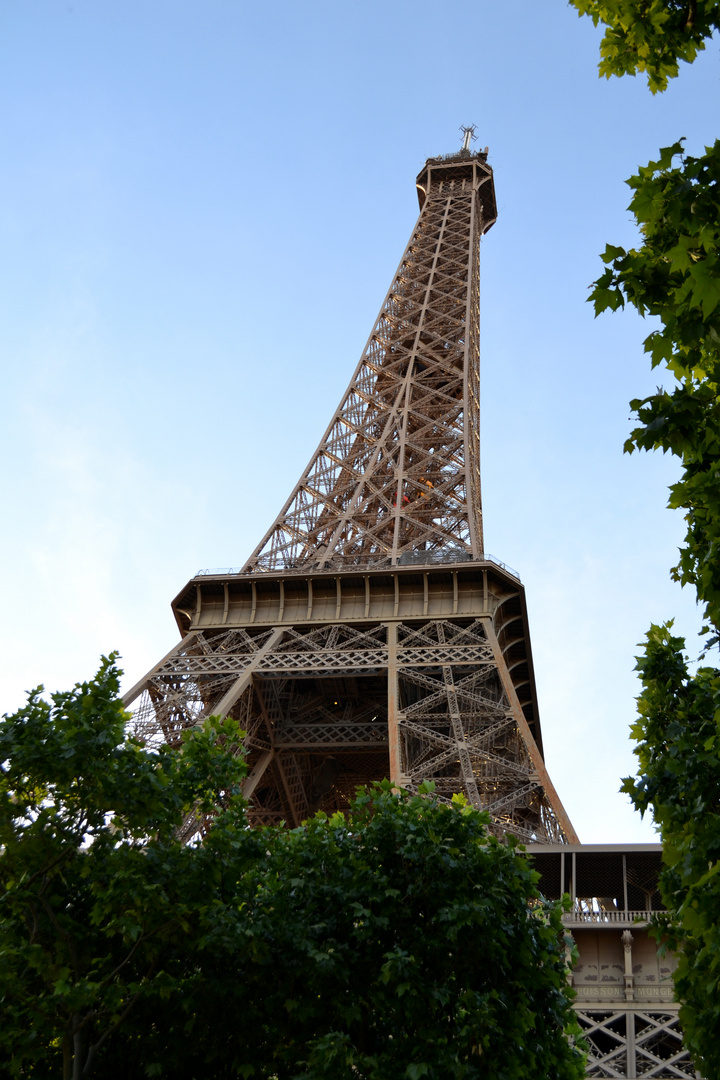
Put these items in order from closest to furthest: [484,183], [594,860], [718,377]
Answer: [718,377] → [594,860] → [484,183]

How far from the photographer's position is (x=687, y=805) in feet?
30.8

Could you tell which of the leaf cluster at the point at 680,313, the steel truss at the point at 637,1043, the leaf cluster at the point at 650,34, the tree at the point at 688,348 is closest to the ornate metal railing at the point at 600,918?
the steel truss at the point at 637,1043

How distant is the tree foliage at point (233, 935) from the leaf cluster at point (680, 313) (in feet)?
18.6

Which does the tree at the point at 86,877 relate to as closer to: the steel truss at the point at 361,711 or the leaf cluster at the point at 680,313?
the leaf cluster at the point at 680,313

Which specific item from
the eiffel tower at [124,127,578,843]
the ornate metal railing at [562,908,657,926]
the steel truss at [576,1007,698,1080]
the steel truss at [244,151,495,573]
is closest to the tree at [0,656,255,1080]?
the steel truss at [576,1007,698,1080]

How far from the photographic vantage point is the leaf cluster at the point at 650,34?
24.4ft

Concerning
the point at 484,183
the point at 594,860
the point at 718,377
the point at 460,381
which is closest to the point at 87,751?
the point at 718,377

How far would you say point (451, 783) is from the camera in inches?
969

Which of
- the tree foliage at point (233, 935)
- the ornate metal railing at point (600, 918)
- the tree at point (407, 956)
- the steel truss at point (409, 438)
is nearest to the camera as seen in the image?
the tree at point (407, 956)

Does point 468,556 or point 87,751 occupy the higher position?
point 468,556

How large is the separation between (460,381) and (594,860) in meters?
28.4

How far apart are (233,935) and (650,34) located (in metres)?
9.56

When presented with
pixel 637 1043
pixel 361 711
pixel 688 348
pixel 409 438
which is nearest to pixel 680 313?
pixel 688 348

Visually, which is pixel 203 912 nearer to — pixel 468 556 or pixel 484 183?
pixel 468 556
